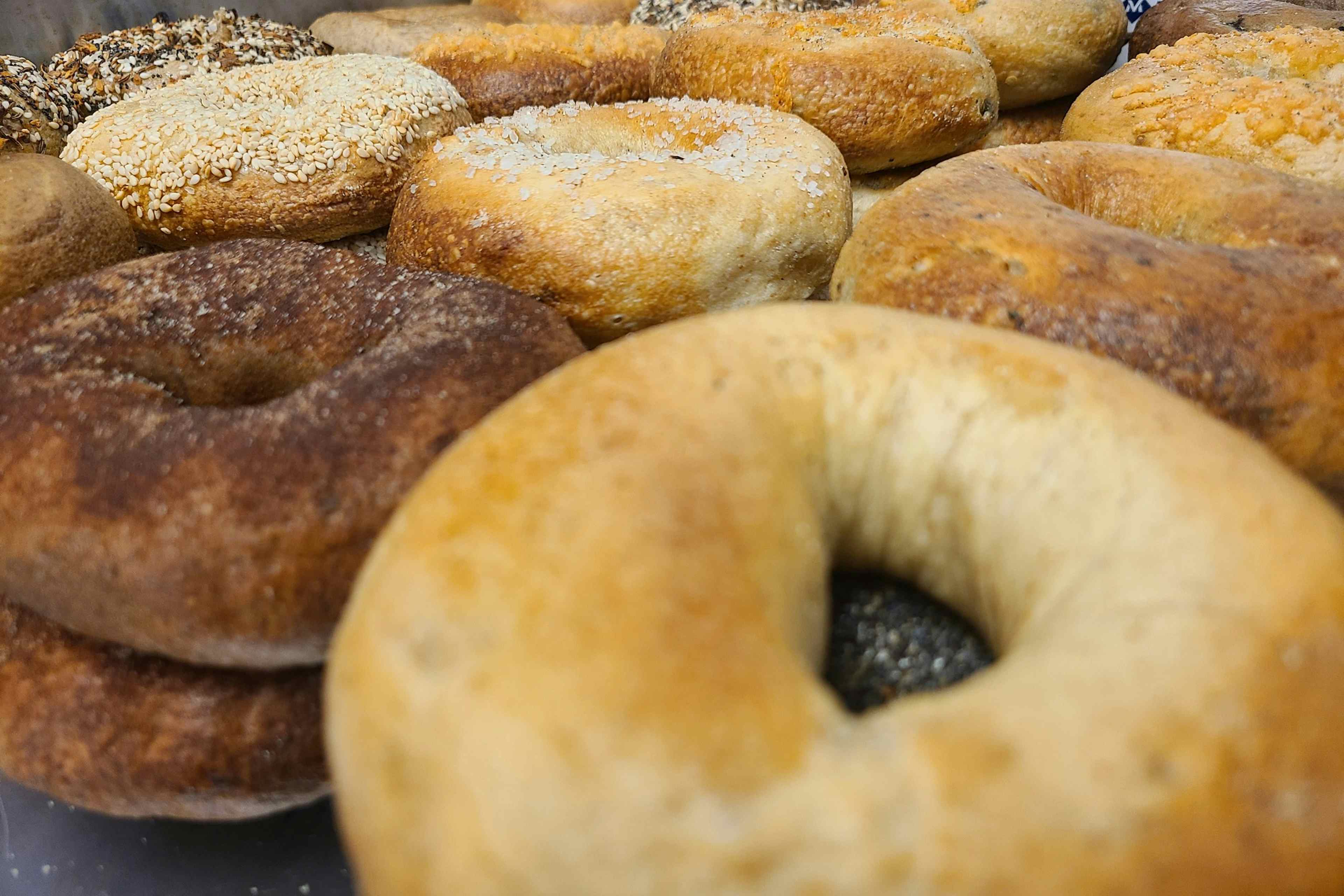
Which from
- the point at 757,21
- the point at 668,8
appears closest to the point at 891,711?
the point at 757,21

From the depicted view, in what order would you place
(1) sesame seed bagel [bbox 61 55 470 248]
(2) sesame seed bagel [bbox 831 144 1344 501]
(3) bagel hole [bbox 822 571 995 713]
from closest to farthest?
1. (3) bagel hole [bbox 822 571 995 713]
2. (2) sesame seed bagel [bbox 831 144 1344 501]
3. (1) sesame seed bagel [bbox 61 55 470 248]

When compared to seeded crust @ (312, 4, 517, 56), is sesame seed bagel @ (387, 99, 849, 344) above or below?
below

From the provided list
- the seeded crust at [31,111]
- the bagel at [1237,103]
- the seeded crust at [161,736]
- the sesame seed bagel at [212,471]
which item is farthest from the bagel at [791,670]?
the seeded crust at [31,111]

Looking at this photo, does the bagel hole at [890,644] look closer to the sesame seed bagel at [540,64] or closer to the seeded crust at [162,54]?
the sesame seed bagel at [540,64]

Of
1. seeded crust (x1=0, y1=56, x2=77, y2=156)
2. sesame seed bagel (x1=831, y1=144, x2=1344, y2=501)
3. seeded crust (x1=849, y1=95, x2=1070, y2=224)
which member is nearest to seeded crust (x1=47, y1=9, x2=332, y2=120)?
seeded crust (x1=0, y1=56, x2=77, y2=156)

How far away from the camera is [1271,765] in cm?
65

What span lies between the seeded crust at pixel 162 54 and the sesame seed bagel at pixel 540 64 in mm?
552

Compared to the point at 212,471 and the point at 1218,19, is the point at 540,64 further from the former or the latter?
the point at 1218,19

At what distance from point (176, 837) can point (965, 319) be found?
4.88ft

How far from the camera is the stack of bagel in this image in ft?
2.03

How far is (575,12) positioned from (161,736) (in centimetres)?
312

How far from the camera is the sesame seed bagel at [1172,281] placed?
1169 mm

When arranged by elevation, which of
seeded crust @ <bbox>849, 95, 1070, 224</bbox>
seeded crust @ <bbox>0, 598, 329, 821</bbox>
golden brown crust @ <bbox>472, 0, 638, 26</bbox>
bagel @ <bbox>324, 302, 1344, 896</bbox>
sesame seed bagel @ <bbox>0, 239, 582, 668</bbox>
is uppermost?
golden brown crust @ <bbox>472, 0, 638, 26</bbox>

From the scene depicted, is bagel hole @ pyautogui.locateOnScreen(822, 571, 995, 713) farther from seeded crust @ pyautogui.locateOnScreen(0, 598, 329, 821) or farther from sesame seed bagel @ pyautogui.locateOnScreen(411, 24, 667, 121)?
sesame seed bagel @ pyautogui.locateOnScreen(411, 24, 667, 121)
